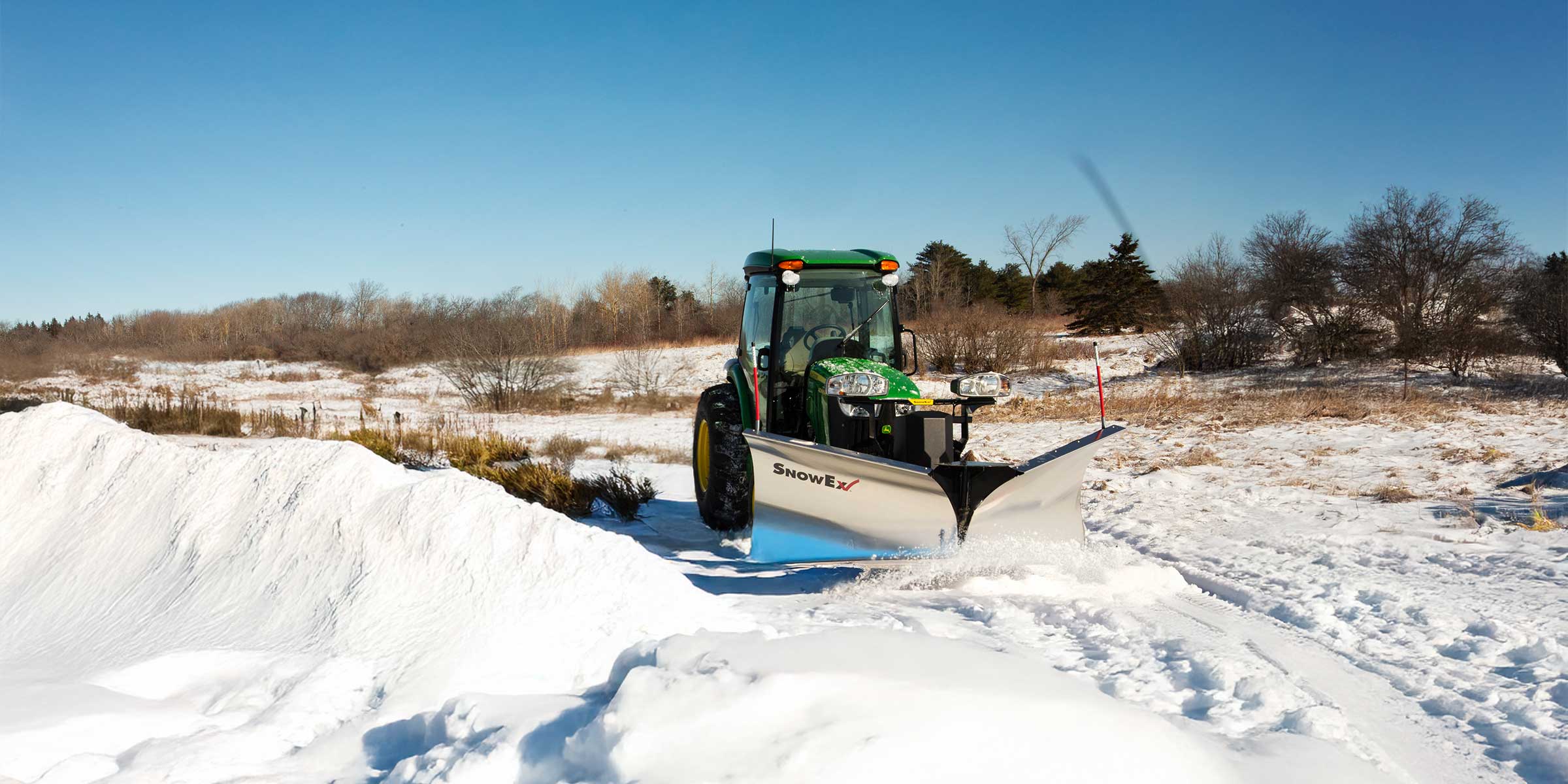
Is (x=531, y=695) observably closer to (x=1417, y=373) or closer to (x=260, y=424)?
(x=260, y=424)

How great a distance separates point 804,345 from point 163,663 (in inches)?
171

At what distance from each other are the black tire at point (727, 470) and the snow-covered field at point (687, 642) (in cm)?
34

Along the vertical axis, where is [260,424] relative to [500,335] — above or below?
below

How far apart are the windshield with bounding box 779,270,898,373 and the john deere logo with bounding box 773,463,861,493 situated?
155 cm

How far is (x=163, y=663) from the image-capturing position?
137 inches

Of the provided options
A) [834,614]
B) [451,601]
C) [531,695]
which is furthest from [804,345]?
[531,695]

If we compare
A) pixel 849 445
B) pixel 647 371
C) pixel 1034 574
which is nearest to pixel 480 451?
pixel 849 445

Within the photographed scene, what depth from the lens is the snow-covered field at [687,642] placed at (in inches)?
104

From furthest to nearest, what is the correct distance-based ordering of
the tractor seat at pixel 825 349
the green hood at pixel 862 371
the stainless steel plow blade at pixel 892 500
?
the tractor seat at pixel 825 349, the green hood at pixel 862 371, the stainless steel plow blade at pixel 892 500

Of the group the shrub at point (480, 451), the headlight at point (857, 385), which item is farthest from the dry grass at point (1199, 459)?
the shrub at point (480, 451)

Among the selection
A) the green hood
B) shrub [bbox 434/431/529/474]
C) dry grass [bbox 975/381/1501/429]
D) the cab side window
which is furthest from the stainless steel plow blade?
dry grass [bbox 975/381/1501/429]

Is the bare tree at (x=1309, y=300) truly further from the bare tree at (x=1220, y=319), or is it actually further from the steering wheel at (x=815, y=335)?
the steering wheel at (x=815, y=335)

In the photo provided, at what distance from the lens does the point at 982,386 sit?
222 inches

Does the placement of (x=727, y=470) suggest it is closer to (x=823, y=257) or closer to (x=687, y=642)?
(x=823, y=257)
